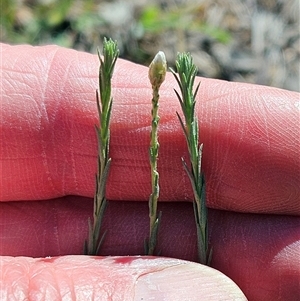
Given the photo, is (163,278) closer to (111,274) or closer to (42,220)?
(111,274)

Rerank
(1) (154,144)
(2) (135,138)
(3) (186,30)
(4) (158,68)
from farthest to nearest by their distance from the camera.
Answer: (3) (186,30) < (2) (135,138) < (1) (154,144) < (4) (158,68)

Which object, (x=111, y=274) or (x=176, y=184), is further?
(x=176, y=184)

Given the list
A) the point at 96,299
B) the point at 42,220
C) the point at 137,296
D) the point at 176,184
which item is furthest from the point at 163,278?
the point at 42,220

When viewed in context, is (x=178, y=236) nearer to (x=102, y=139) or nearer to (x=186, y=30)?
(x=102, y=139)

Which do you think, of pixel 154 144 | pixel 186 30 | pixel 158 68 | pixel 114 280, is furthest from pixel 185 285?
pixel 186 30

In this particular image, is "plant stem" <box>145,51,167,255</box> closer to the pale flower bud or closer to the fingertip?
the pale flower bud

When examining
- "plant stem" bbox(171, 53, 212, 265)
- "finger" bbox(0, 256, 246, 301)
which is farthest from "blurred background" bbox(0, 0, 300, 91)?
"finger" bbox(0, 256, 246, 301)

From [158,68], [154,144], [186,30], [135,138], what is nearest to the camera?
[158,68]

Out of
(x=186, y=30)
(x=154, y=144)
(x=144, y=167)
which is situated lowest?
(x=144, y=167)
